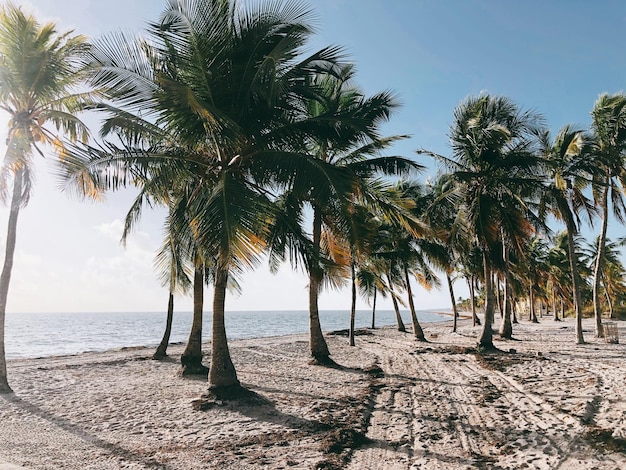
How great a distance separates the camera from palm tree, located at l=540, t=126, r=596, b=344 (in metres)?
17.0

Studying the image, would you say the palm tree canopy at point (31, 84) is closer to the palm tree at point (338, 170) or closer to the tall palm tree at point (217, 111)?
the tall palm tree at point (217, 111)

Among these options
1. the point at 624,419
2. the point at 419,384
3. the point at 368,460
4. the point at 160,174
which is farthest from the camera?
the point at 419,384

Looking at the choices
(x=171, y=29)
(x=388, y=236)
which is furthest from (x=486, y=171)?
(x=171, y=29)

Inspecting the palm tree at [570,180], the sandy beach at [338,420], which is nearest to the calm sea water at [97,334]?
the sandy beach at [338,420]

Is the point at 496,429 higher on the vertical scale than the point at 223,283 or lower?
lower

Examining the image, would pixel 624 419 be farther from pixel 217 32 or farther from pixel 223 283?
pixel 217 32

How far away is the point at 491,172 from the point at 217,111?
12464 millimetres

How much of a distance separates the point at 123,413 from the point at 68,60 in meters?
9.14

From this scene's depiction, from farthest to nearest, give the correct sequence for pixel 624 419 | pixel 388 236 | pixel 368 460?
pixel 388 236, pixel 624 419, pixel 368 460

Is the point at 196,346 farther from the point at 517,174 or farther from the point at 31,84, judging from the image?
the point at 517,174

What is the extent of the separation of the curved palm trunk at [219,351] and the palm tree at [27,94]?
18.8 feet

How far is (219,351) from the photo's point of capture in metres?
9.10

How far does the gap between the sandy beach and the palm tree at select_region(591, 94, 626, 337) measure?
296 inches

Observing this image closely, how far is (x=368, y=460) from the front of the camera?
5.54 meters
